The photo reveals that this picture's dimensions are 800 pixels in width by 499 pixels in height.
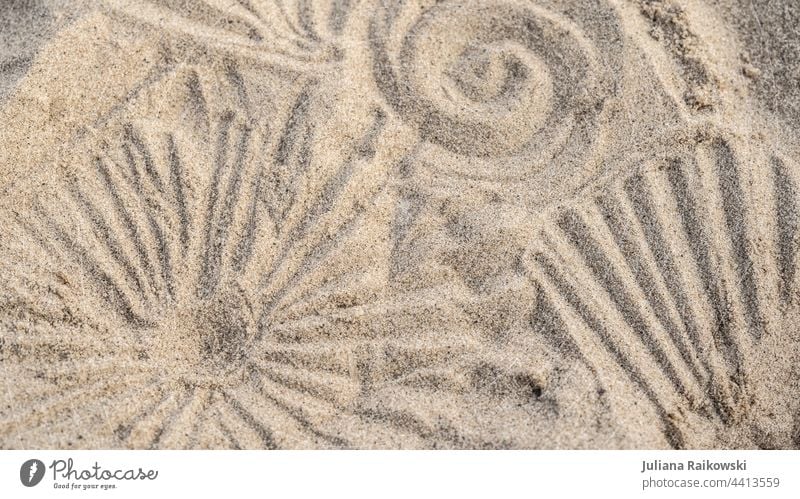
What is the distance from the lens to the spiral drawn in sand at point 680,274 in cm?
224

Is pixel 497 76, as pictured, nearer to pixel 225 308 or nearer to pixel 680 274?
pixel 680 274

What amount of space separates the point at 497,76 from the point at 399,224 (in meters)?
0.65

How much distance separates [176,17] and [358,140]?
0.78 m

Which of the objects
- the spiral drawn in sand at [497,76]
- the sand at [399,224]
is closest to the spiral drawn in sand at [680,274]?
the sand at [399,224]

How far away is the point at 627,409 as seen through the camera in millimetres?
2162

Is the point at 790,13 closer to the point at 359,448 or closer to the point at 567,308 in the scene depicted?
the point at 567,308

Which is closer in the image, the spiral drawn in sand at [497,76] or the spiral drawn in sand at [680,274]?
the spiral drawn in sand at [680,274]

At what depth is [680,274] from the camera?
233cm

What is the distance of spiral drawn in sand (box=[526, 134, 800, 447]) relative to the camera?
2.24 metres

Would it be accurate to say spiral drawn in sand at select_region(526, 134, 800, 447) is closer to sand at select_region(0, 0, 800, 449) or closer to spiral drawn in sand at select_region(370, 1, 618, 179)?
sand at select_region(0, 0, 800, 449)

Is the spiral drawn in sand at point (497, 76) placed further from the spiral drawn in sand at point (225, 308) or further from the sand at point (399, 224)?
the spiral drawn in sand at point (225, 308)

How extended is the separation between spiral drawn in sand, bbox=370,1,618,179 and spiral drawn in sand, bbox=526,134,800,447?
0.27m

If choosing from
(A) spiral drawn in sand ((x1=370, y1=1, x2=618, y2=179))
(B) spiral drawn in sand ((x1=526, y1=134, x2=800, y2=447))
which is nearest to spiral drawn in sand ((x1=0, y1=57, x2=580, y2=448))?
(A) spiral drawn in sand ((x1=370, y1=1, x2=618, y2=179))
